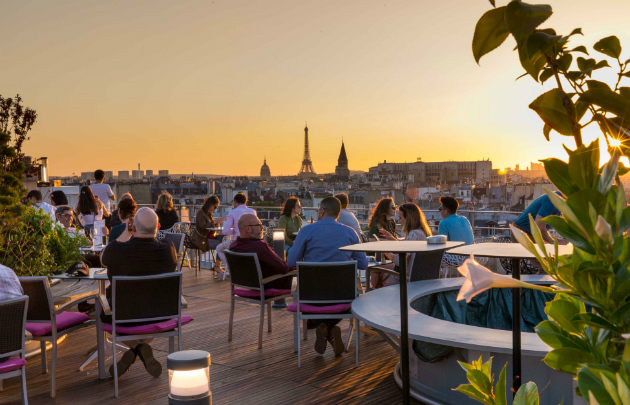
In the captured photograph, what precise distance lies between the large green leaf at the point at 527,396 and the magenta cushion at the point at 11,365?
3047mm

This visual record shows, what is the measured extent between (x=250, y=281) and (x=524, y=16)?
14.7ft

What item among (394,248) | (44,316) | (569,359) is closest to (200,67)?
(44,316)

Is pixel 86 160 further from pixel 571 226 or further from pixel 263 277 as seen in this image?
pixel 571 226

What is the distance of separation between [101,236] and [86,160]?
16.2 metres

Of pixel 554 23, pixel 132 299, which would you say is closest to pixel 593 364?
pixel 554 23

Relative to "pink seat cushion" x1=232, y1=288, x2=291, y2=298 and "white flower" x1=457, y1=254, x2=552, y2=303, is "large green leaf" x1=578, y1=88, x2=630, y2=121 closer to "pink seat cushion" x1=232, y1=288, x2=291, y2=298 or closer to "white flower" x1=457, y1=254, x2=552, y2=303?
"white flower" x1=457, y1=254, x2=552, y2=303

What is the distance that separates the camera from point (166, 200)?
25.9 feet

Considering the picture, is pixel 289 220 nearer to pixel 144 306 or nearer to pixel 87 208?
pixel 87 208

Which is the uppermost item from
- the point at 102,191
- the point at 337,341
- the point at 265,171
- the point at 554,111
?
the point at 265,171

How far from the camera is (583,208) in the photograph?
0.53m

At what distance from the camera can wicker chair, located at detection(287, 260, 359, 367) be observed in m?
4.25

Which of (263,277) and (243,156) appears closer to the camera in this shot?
(263,277)

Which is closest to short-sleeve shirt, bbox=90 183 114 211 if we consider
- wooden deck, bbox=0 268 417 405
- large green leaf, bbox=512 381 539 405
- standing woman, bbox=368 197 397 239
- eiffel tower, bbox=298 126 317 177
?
wooden deck, bbox=0 268 417 405

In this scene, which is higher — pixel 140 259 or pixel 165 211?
pixel 165 211
